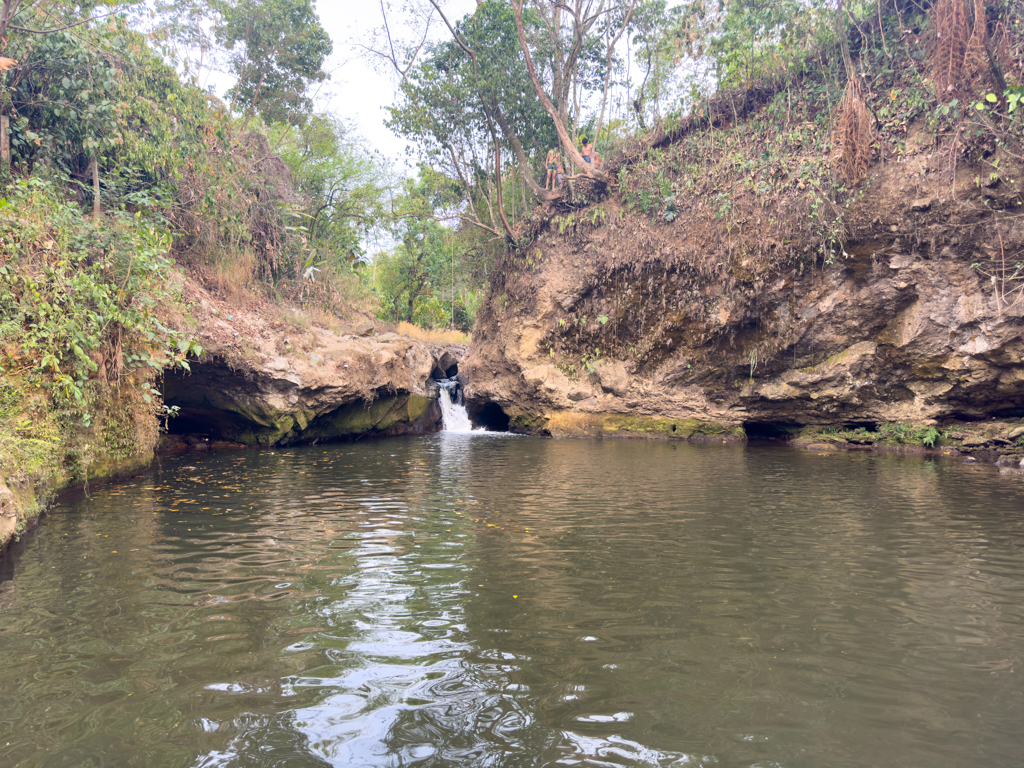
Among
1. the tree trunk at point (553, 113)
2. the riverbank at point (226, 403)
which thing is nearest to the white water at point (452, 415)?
the riverbank at point (226, 403)

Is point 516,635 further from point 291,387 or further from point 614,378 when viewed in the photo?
point 614,378

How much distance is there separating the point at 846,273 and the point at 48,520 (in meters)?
17.4

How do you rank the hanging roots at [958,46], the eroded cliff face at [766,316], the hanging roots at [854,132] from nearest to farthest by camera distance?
1. the hanging roots at [958,46]
2. the eroded cliff face at [766,316]
3. the hanging roots at [854,132]

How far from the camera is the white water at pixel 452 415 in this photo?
24.3 m

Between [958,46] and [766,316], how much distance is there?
24.4 ft

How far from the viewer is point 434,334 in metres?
35.0

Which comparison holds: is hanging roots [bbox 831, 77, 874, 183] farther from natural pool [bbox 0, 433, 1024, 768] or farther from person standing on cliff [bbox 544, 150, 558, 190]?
natural pool [bbox 0, 433, 1024, 768]

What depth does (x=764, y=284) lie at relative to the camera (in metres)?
17.4

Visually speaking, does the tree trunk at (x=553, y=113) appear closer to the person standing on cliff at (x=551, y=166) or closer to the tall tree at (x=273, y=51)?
the person standing on cliff at (x=551, y=166)

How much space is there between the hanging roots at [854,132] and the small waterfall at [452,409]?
15.5 m

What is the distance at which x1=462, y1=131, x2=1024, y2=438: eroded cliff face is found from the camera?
1420 cm

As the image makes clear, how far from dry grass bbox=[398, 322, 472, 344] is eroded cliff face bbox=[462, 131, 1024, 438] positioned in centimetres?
713

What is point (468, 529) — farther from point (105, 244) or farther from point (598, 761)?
point (105, 244)

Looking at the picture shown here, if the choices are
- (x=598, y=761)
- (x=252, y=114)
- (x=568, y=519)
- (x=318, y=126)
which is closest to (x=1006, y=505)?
(x=568, y=519)
